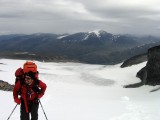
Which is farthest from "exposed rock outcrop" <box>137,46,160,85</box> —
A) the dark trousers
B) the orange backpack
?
the orange backpack

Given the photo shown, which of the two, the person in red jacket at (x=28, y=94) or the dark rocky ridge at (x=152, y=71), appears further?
the dark rocky ridge at (x=152, y=71)

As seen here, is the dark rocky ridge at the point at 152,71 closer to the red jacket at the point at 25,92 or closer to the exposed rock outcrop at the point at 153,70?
the exposed rock outcrop at the point at 153,70

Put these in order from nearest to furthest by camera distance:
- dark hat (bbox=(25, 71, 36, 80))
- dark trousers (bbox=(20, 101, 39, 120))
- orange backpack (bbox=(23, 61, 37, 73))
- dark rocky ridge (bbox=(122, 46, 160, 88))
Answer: orange backpack (bbox=(23, 61, 37, 73)) → dark hat (bbox=(25, 71, 36, 80)) → dark trousers (bbox=(20, 101, 39, 120)) → dark rocky ridge (bbox=(122, 46, 160, 88))

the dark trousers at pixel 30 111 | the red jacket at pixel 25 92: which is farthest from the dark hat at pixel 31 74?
the dark trousers at pixel 30 111

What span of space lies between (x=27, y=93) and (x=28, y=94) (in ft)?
0.17

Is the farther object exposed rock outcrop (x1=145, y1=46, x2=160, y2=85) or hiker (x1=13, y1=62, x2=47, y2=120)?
exposed rock outcrop (x1=145, y1=46, x2=160, y2=85)

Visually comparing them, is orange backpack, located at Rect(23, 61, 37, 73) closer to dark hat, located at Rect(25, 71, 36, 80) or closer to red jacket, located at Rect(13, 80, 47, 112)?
dark hat, located at Rect(25, 71, 36, 80)

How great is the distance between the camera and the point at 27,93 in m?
11.5

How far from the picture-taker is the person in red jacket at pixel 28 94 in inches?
446

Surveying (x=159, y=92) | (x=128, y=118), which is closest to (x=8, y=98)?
(x=128, y=118)

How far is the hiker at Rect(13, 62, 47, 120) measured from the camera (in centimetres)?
1129

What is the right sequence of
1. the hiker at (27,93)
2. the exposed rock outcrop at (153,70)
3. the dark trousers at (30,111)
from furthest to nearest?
1. the exposed rock outcrop at (153,70)
2. the dark trousers at (30,111)
3. the hiker at (27,93)

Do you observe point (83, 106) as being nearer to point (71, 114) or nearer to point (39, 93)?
point (71, 114)

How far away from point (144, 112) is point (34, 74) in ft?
36.3
